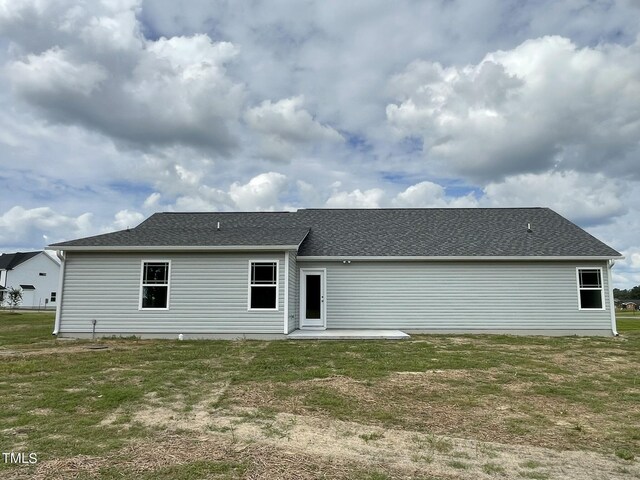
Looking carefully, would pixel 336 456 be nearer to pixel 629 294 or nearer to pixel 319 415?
pixel 319 415

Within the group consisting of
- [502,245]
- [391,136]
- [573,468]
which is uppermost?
[391,136]

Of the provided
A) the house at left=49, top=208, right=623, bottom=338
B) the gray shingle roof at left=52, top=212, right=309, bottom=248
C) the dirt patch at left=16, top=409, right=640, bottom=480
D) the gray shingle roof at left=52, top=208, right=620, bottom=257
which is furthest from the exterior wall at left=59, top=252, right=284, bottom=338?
the dirt patch at left=16, top=409, right=640, bottom=480

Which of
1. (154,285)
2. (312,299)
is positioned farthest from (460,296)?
(154,285)

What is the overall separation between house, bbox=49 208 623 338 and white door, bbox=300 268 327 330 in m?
0.04

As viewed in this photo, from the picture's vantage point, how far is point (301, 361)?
9.41 metres

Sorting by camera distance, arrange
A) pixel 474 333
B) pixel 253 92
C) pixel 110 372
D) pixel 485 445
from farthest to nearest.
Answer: pixel 253 92 < pixel 474 333 < pixel 110 372 < pixel 485 445

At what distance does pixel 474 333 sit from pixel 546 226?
19.7ft

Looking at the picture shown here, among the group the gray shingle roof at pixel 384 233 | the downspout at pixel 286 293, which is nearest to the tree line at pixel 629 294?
the gray shingle roof at pixel 384 233

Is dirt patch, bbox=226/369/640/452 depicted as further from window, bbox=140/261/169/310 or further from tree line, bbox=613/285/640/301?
tree line, bbox=613/285/640/301

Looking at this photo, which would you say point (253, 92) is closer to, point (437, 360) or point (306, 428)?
point (437, 360)

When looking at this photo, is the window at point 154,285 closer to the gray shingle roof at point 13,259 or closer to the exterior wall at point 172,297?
the exterior wall at point 172,297

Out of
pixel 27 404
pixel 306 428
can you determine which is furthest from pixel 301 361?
pixel 27 404

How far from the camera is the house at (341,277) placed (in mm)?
13578

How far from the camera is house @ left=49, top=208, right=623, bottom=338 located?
13.6 meters
